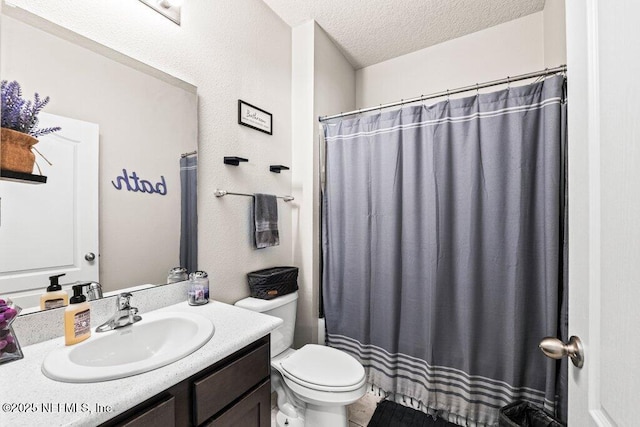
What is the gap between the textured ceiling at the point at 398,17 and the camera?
6.05 ft

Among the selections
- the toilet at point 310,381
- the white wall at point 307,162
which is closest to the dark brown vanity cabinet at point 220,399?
the toilet at point 310,381

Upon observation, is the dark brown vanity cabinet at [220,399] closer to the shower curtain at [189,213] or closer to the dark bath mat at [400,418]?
the shower curtain at [189,213]

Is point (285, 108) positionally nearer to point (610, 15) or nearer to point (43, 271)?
point (43, 271)

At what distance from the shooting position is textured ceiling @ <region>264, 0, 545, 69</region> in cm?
184

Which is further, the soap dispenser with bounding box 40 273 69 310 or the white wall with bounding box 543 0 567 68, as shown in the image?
the white wall with bounding box 543 0 567 68

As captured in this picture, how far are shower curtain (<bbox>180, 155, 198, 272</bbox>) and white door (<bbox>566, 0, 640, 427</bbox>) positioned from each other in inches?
54.9

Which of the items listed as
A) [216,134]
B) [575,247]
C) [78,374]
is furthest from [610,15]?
[216,134]

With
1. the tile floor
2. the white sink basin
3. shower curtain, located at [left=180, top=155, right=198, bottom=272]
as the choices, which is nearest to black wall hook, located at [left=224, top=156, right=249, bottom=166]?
shower curtain, located at [left=180, top=155, right=198, bottom=272]

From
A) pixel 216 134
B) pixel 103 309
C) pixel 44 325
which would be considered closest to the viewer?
pixel 44 325

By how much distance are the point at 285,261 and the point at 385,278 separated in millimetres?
699

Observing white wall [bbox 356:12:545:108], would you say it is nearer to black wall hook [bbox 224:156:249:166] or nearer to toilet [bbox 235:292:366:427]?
black wall hook [bbox 224:156:249:166]

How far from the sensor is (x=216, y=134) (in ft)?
5.01

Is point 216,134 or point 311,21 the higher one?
point 311,21

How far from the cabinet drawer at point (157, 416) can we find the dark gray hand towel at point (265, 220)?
3.33 feet
